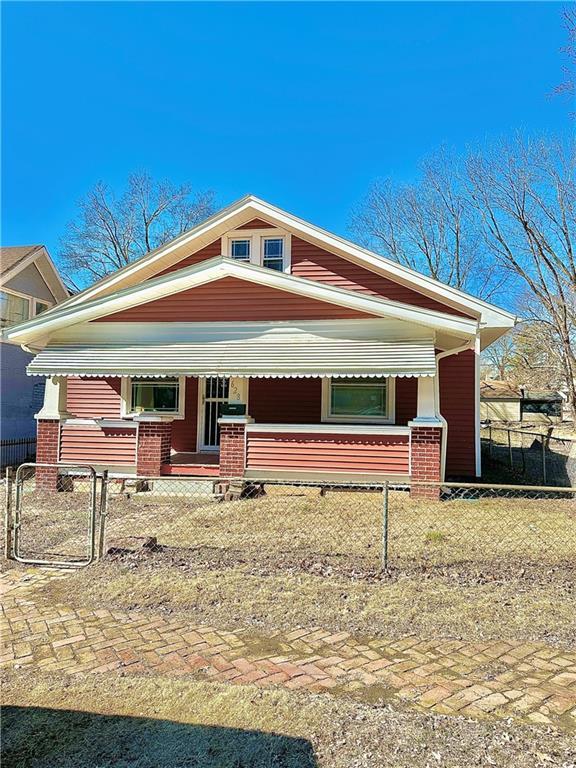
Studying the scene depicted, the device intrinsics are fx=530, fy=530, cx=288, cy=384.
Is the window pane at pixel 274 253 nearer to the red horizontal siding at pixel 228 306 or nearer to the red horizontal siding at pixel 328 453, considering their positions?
the red horizontal siding at pixel 228 306

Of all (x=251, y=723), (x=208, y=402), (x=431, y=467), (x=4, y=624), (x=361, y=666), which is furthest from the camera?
(x=208, y=402)

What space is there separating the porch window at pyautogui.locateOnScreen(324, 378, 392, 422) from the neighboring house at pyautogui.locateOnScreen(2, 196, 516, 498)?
0.08ft

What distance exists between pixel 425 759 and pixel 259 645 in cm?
160

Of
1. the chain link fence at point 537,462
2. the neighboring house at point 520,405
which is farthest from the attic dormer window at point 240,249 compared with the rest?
A: the neighboring house at point 520,405

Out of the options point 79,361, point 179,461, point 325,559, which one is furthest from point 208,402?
point 325,559

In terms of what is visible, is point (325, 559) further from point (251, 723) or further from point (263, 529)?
point (251, 723)

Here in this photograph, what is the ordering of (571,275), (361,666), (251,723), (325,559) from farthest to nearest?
(571,275)
(325,559)
(361,666)
(251,723)

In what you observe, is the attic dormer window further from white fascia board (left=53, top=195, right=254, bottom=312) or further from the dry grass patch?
the dry grass patch

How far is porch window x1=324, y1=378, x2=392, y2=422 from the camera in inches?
433

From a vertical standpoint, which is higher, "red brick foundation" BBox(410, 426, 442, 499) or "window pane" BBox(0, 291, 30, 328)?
"window pane" BBox(0, 291, 30, 328)

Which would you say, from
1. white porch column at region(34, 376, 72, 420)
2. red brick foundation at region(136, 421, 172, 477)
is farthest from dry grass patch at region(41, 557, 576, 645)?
white porch column at region(34, 376, 72, 420)

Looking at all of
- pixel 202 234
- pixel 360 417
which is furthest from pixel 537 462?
pixel 202 234

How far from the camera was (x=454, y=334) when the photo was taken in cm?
977

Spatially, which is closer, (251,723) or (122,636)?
(251,723)
